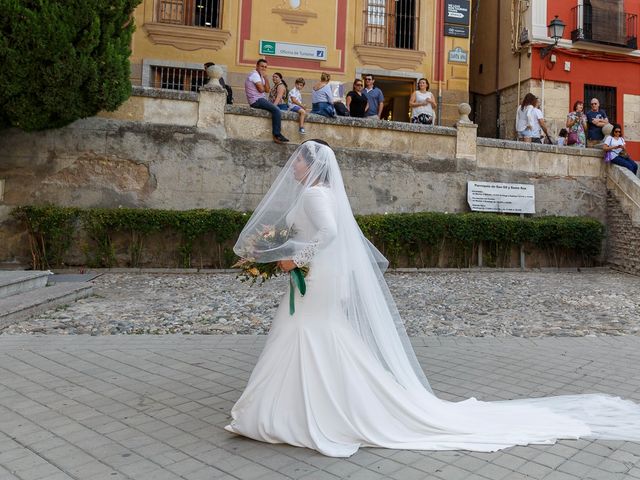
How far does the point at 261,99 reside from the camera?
38.0 feet

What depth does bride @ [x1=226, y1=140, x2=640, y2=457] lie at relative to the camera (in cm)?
328

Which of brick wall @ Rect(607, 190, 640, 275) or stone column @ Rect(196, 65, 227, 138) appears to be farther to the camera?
brick wall @ Rect(607, 190, 640, 275)

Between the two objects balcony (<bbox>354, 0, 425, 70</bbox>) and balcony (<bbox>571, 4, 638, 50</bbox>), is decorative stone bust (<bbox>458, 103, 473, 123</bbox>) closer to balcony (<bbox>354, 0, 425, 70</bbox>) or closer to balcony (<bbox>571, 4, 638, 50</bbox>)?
balcony (<bbox>354, 0, 425, 70</bbox>)

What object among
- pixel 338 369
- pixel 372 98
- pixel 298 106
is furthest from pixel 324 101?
pixel 338 369

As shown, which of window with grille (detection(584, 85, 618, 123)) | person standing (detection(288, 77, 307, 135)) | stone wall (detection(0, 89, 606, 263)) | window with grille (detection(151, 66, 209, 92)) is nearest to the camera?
stone wall (detection(0, 89, 606, 263))

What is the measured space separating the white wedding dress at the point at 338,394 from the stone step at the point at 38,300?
4351 mm

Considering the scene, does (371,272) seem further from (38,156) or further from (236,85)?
(236,85)

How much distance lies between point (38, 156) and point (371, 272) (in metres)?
9.38

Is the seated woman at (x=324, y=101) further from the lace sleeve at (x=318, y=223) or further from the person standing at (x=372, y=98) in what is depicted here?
the lace sleeve at (x=318, y=223)

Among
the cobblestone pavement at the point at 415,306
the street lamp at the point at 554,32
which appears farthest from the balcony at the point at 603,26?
the cobblestone pavement at the point at 415,306

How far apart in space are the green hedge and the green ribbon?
7.50m

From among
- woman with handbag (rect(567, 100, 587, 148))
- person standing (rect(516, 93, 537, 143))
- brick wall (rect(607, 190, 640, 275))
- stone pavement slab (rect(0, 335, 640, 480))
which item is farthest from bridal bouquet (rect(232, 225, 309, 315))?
woman with handbag (rect(567, 100, 587, 148))

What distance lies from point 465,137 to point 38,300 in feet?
32.9

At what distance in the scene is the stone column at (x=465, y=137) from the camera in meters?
13.0
